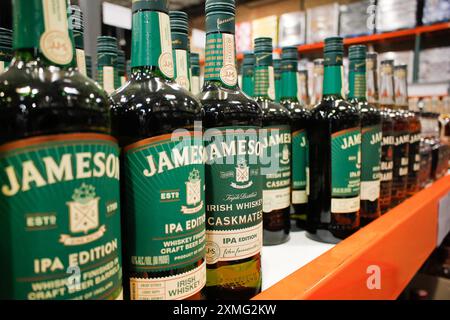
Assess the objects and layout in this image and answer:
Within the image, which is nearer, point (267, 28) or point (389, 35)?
point (389, 35)

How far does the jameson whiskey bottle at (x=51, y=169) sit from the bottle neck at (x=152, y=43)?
0.36ft

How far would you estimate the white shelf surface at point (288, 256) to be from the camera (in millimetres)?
771

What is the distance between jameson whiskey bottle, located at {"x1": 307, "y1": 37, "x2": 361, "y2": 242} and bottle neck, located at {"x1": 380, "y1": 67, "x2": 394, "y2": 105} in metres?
0.47

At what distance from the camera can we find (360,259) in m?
0.74

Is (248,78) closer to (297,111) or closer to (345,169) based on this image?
(297,111)

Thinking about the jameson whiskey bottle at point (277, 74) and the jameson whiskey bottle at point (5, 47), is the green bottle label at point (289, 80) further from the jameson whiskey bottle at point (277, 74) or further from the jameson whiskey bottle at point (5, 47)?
the jameson whiskey bottle at point (5, 47)

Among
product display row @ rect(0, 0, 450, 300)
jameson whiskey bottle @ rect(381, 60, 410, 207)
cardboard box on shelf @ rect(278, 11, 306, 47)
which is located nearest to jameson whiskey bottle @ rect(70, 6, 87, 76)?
product display row @ rect(0, 0, 450, 300)

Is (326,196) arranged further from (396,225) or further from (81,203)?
(81,203)

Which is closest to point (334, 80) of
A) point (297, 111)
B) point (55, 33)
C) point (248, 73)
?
point (297, 111)

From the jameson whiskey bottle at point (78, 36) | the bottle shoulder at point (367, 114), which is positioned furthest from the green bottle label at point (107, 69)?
the bottle shoulder at point (367, 114)

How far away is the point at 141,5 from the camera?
514 mm

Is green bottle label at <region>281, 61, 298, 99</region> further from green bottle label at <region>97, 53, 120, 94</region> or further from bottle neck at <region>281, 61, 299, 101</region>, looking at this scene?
green bottle label at <region>97, 53, 120, 94</region>

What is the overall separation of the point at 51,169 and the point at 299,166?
0.80m

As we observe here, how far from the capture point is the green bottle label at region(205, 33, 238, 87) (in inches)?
25.2
